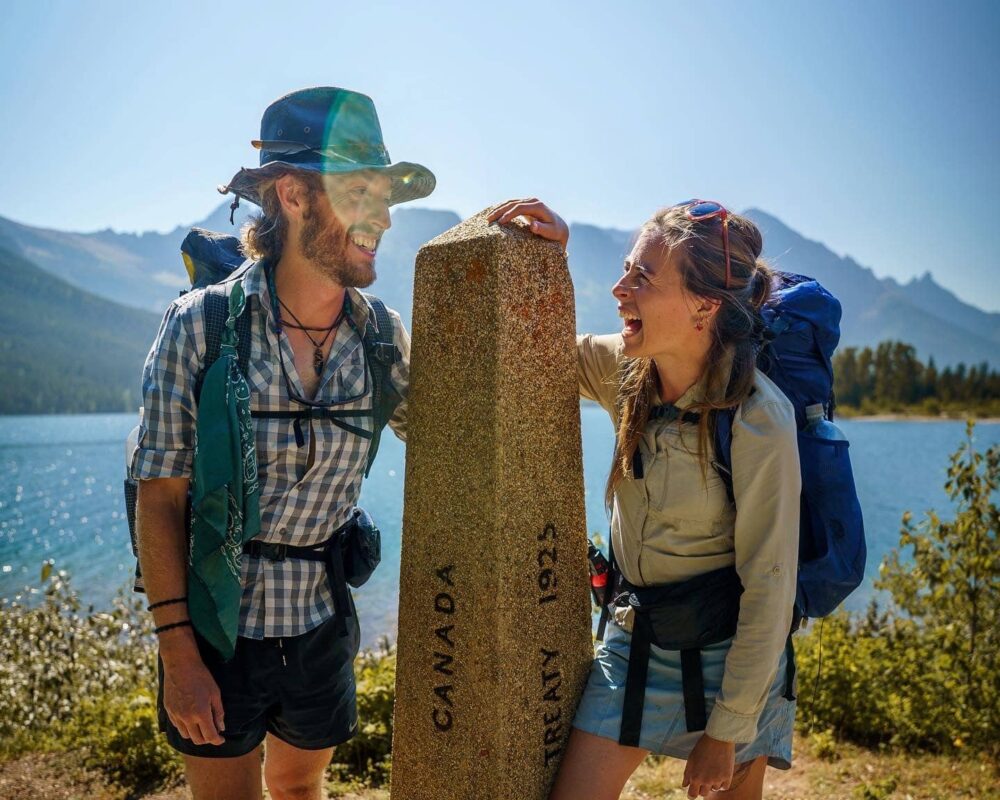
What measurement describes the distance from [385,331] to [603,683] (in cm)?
151

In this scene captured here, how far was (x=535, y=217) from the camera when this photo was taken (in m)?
2.75

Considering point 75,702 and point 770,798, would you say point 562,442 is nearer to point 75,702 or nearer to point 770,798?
point 770,798

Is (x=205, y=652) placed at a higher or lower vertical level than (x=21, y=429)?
higher

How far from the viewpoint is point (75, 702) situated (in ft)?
20.3

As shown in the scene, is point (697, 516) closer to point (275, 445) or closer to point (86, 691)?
point (275, 445)

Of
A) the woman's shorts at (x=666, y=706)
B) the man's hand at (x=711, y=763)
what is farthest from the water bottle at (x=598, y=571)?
the man's hand at (x=711, y=763)

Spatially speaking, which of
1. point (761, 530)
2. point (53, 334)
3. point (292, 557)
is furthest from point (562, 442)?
point (53, 334)

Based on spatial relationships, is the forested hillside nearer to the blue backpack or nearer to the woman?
the woman

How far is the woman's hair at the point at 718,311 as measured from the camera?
8.07ft

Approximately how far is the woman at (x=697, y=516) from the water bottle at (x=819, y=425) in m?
0.20

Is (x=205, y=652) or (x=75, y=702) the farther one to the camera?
(x=75, y=702)

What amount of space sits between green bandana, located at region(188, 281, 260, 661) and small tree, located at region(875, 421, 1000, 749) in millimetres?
5006

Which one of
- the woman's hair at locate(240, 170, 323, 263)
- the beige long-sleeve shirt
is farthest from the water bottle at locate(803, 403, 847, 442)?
the woman's hair at locate(240, 170, 323, 263)

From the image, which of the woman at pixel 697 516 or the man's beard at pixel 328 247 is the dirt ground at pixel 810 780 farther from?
the man's beard at pixel 328 247
